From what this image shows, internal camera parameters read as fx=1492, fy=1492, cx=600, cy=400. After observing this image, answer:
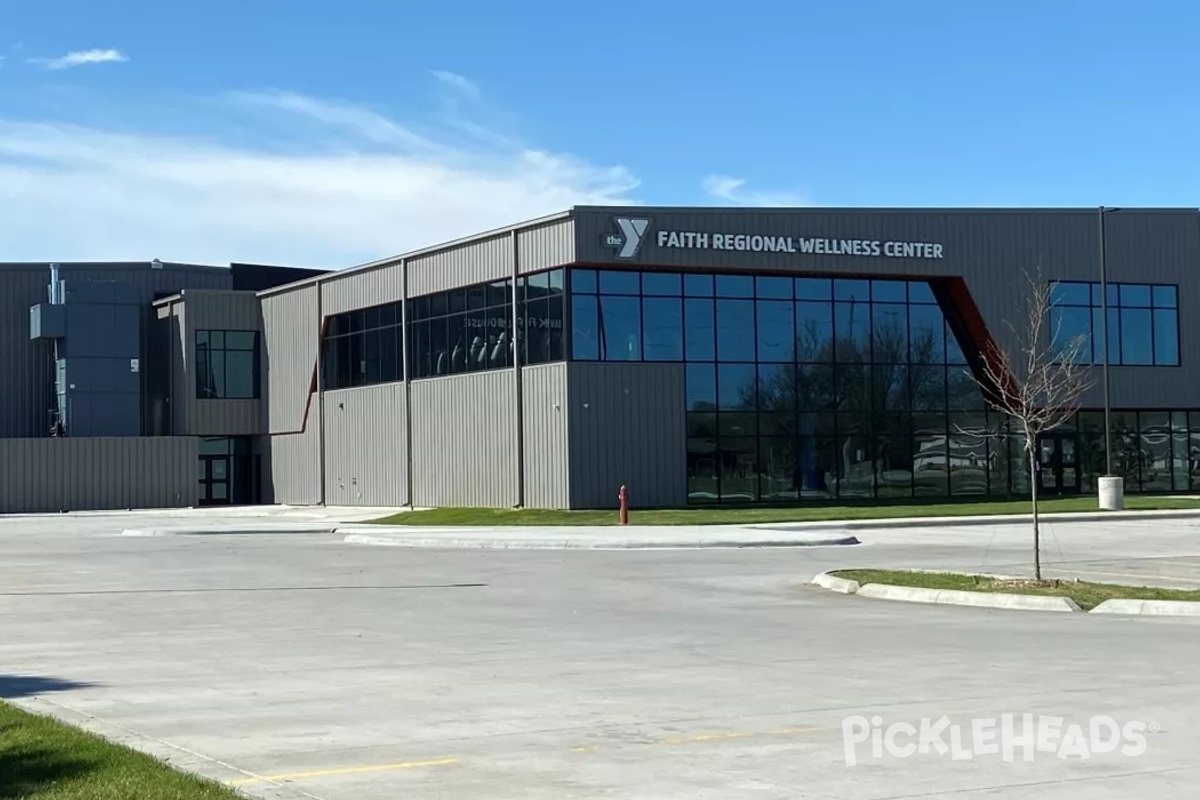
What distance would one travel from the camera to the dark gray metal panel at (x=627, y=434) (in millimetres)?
43969

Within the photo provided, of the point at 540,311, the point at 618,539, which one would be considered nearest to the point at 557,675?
the point at 618,539

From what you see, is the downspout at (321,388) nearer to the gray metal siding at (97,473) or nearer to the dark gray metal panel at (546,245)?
the gray metal siding at (97,473)

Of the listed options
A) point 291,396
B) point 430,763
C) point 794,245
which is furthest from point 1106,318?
point 430,763

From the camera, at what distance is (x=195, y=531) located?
40125 mm

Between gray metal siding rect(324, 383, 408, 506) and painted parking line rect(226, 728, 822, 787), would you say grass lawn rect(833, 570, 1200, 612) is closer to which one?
painted parking line rect(226, 728, 822, 787)

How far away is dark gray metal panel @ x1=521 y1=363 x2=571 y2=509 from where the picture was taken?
144 ft

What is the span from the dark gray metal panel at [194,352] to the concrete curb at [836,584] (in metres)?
42.7

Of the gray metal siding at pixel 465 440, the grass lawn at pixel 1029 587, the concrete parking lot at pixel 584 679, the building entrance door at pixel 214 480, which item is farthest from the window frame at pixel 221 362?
the grass lawn at pixel 1029 587

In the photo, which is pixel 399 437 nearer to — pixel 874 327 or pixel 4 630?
pixel 874 327

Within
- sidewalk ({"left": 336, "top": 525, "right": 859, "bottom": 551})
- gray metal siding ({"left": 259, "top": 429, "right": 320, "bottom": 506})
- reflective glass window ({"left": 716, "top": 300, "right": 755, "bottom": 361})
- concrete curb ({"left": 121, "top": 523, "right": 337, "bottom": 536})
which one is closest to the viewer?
sidewalk ({"left": 336, "top": 525, "right": 859, "bottom": 551})

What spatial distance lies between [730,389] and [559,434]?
595cm

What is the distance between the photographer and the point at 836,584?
21188mm

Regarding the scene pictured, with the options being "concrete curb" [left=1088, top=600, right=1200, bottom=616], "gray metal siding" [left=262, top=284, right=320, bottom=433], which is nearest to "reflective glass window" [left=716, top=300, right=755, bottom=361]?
"gray metal siding" [left=262, top=284, right=320, bottom=433]

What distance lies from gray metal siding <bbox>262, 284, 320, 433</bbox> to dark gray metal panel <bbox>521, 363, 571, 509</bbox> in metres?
14.5
